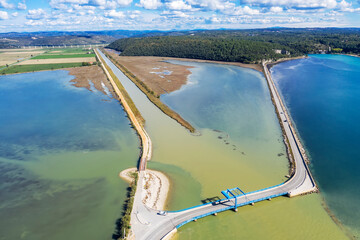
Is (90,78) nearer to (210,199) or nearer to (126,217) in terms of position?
(126,217)

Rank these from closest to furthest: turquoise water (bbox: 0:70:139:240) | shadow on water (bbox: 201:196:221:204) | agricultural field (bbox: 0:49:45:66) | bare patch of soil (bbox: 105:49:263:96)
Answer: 1. turquoise water (bbox: 0:70:139:240)
2. shadow on water (bbox: 201:196:221:204)
3. bare patch of soil (bbox: 105:49:263:96)
4. agricultural field (bbox: 0:49:45:66)

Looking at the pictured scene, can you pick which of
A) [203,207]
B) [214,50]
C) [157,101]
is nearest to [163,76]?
[157,101]

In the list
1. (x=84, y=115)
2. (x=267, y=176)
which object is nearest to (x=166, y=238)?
(x=267, y=176)

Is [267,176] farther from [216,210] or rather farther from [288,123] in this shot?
[288,123]

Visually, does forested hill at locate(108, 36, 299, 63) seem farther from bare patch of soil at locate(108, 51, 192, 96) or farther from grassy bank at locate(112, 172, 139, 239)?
grassy bank at locate(112, 172, 139, 239)

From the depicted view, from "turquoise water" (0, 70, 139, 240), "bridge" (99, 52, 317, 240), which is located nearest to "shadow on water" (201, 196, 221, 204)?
"bridge" (99, 52, 317, 240)
